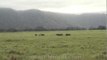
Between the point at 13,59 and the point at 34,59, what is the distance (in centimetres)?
177

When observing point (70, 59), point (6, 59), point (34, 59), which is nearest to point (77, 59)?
point (70, 59)

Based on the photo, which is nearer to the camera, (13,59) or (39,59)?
(13,59)

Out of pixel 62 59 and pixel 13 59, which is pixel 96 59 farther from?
pixel 13 59

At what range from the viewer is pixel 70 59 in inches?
687

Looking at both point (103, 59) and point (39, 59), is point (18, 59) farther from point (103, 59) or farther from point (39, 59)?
point (103, 59)

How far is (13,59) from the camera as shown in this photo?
16.8 m

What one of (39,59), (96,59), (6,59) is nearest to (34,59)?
(39,59)

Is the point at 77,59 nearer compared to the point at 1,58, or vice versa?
the point at 77,59

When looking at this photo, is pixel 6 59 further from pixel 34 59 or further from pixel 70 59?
pixel 70 59

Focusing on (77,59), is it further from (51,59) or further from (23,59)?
(23,59)

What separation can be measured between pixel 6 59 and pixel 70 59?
13.1 ft

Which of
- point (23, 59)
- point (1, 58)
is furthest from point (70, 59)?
point (1, 58)

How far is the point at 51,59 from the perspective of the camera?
17.7m

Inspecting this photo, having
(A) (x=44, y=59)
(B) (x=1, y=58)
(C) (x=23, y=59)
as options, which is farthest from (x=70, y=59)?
(B) (x=1, y=58)
